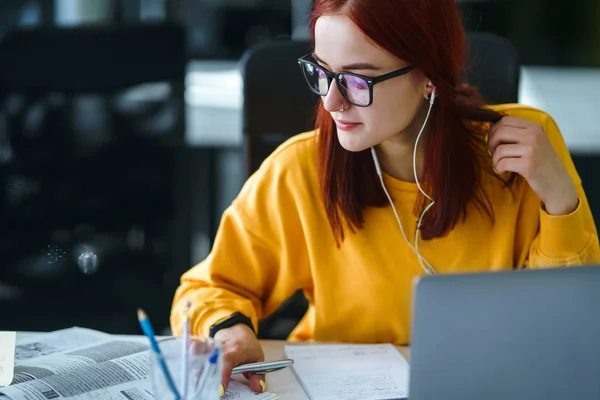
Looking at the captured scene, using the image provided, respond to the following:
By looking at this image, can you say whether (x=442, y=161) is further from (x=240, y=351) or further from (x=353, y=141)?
(x=240, y=351)

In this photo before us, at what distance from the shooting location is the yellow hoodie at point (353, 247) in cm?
134

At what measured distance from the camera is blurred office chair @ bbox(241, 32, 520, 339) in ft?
4.74

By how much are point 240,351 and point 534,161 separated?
1.72 ft

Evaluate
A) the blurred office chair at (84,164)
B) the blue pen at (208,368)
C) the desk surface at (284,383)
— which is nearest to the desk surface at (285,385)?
the desk surface at (284,383)

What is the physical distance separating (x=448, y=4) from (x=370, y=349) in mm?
520

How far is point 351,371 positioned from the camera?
1.12 metres

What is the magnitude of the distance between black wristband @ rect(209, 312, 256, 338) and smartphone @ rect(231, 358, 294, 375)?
0.34 feet

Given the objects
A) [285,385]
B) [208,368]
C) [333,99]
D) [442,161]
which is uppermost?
[333,99]

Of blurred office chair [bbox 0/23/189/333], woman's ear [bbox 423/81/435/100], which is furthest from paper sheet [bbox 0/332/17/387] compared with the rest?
blurred office chair [bbox 0/23/189/333]

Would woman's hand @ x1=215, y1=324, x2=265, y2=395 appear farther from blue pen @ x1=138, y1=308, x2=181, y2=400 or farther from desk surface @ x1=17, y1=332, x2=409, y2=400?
blue pen @ x1=138, y1=308, x2=181, y2=400

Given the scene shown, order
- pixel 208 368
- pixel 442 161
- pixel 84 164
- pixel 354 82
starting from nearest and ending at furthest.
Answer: pixel 208 368
pixel 354 82
pixel 442 161
pixel 84 164

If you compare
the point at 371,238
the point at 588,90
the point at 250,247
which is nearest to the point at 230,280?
the point at 250,247

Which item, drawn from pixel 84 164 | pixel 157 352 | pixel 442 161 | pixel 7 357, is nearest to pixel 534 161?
pixel 442 161

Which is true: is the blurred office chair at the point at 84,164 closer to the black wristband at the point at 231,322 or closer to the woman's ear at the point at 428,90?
the black wristband at the point at 231,322
